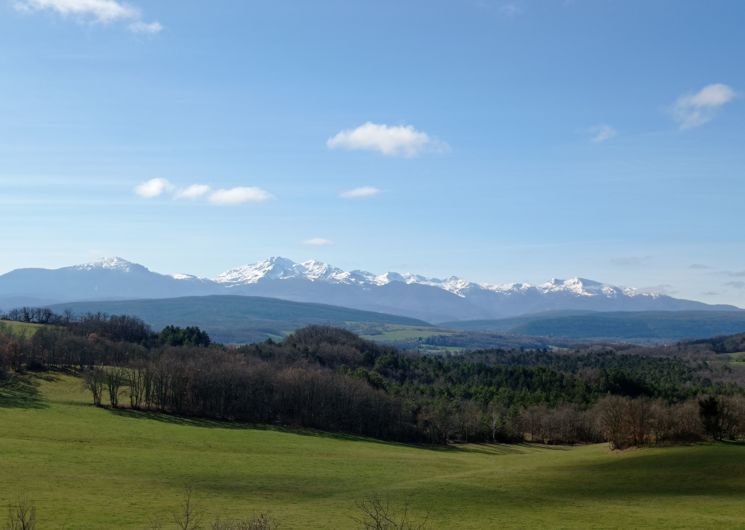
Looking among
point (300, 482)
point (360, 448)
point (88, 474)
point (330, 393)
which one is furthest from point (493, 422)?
point (88, 474)

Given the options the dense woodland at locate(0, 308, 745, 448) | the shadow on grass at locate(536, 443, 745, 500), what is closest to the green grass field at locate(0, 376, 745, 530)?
the shadow on grass at locate(536, 443, 745, 500)

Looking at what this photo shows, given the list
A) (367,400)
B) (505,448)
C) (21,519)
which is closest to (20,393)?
(367,400)

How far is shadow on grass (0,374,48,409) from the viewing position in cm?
9175

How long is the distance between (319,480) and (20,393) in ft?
205

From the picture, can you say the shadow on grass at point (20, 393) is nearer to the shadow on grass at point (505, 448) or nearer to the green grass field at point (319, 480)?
the green grass field at point (319, 480)

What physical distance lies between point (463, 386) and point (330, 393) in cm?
5396

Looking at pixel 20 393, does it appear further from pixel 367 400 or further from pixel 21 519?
pixel 21 519

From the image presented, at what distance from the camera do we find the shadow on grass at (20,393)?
91750 mm

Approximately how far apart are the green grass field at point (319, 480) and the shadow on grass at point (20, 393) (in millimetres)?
1985

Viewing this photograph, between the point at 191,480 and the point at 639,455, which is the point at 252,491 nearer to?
the point at 191,480

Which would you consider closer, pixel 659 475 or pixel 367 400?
pixel 659 475

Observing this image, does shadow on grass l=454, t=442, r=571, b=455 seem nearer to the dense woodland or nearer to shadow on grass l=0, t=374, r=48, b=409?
the dense woodland

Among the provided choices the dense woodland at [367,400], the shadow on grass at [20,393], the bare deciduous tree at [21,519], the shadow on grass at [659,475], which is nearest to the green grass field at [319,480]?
the shadow on grass at [659,475]

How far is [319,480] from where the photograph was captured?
5947 cm
